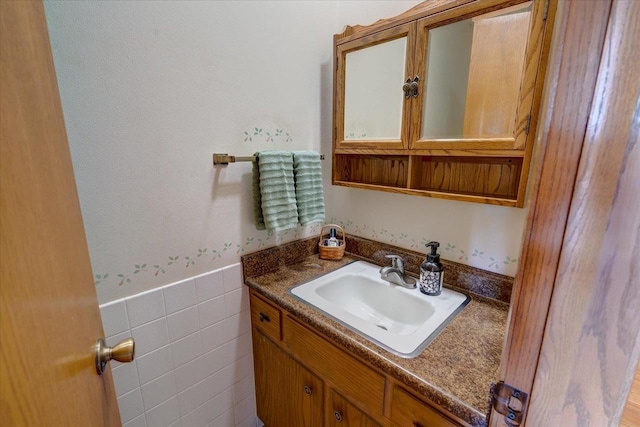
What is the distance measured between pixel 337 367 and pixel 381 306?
385 mm

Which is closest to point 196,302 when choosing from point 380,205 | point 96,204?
point 96,204

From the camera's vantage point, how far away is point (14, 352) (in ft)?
0.95

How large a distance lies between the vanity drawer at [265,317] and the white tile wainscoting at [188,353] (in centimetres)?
4

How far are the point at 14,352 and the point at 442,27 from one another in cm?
122

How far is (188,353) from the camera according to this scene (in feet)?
3.62

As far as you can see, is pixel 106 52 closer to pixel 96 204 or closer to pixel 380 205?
pixel 96 204

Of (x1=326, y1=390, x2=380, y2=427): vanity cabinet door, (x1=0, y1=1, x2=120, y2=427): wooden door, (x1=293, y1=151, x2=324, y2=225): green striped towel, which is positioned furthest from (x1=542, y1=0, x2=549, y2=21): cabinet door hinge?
(x1=326, y1=390, x2=380, y2=427): vanity cabinet door

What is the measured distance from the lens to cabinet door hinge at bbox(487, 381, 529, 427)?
415 millimetres

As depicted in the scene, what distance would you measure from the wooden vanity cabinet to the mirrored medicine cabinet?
0.62 m

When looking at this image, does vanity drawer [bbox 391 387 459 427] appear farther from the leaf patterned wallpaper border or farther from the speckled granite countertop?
the leaf patterned wallpaper border

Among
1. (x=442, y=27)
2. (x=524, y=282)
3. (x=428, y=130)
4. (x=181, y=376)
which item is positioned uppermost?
(x=442, y=27)

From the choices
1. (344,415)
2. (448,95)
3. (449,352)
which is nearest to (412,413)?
(449,352)

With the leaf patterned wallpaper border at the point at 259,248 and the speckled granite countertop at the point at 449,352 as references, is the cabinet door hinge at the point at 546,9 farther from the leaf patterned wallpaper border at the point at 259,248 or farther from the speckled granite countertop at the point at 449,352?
the speckled granite countertop at the point at 449,352

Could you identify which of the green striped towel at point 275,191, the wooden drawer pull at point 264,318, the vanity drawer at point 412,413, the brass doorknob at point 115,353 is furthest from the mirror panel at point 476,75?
the brass doorknob at point 115,353
